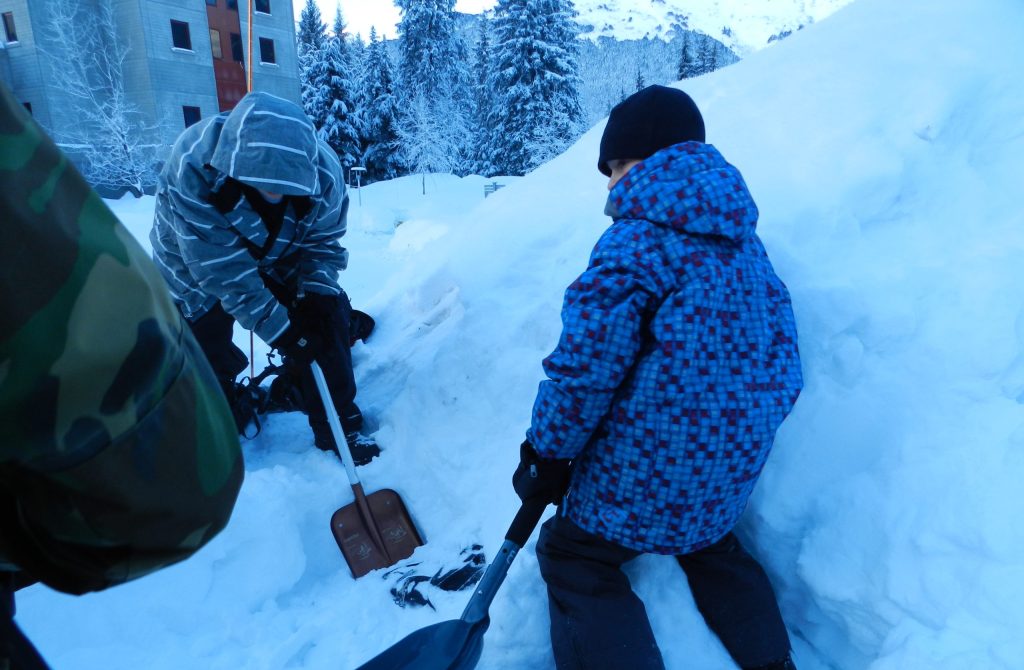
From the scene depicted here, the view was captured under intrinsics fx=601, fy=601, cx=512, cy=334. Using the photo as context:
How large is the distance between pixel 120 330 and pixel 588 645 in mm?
1429

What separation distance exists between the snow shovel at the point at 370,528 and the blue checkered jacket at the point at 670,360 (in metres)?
1.32

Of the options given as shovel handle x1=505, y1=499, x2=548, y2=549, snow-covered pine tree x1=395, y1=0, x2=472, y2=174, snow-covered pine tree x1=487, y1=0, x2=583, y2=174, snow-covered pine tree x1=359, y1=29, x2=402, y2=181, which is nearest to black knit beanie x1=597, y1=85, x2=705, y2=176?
shovel handle x1=505, y1=499, x2=548, y2=549

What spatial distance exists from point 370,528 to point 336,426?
515mm

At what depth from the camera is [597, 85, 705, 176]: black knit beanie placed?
1.69 meters

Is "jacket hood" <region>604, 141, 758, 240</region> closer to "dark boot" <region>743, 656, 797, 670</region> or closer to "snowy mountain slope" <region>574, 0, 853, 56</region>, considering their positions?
"dark boot" <region>743, 656, 797, 670</region>

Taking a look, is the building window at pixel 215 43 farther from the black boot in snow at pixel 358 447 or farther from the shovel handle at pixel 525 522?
the shovel handle at pixel 525 522

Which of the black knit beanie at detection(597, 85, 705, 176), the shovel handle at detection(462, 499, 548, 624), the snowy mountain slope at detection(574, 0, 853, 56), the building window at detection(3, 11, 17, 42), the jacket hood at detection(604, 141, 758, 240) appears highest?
the black knit beanie at detection(597, 85, 705, 176)

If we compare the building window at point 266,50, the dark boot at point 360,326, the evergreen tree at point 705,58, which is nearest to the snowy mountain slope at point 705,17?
the evergreen tree at point 705,58

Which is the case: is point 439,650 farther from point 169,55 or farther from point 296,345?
point 169,55

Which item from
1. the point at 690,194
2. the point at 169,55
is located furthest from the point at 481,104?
the point at 690,194

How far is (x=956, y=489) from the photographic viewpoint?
166cm

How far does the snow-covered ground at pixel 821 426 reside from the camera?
66.2 inches

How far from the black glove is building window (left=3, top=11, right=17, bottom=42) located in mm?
23436

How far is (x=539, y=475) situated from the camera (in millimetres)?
1696
